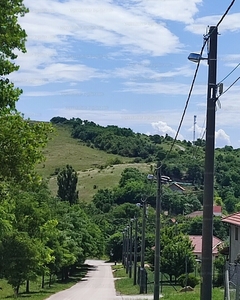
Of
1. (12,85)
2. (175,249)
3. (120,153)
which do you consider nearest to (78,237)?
(175,249)

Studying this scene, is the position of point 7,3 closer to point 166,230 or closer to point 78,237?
point 166,230

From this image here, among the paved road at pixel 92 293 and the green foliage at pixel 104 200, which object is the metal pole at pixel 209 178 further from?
the green foliage at pixel 104 200

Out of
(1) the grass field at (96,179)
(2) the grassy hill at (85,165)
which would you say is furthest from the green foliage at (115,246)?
(2) the grassy hill at (85,165)

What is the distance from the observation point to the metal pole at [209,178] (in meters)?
10.8

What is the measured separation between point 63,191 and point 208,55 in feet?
321

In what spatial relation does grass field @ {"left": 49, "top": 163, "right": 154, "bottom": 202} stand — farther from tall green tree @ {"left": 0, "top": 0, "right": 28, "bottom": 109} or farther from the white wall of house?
tall green tree @ {"left": 0, "top": 0, "right": 28, "bottom": 109}

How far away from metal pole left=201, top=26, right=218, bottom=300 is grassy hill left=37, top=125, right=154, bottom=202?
12812cm

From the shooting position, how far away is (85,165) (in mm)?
171875

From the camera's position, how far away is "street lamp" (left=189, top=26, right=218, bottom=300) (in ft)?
35.3

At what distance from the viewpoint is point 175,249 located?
47.6 meters

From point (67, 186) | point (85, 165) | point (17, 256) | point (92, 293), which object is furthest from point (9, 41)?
point (85, 165)

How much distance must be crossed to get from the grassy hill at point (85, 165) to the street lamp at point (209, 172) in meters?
128

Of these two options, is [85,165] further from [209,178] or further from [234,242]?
[209,178]

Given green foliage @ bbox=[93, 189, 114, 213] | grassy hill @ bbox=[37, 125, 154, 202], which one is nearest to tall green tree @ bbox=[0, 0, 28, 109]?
green foliage @ bbox=[93, 189, 114, 213]
